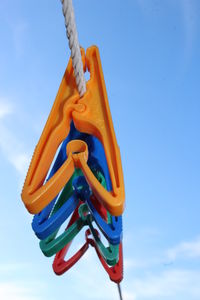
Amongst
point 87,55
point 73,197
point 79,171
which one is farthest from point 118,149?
point 87,55

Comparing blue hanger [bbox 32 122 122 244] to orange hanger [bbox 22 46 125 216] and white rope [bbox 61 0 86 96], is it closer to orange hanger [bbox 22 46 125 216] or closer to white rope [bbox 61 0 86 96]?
orange hanger [bbox 22 46 125 216]

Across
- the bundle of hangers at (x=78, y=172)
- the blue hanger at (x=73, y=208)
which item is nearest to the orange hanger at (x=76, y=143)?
the bundle of hangers at (x=78, y=172)

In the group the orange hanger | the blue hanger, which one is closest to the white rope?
the orange hanger

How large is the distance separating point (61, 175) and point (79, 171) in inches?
6.3

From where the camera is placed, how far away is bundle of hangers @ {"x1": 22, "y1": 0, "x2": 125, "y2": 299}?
1635 mm

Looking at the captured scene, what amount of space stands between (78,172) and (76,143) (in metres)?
0.13

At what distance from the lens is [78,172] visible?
1819 millimetres

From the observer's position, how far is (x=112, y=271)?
2.09m

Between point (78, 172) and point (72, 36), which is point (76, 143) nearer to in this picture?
Result: point (78, 172)

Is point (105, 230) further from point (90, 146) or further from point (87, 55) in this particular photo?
point (87, 55)

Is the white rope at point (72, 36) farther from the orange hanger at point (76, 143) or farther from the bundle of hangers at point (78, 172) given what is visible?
the orange hanger at point (76, 143)

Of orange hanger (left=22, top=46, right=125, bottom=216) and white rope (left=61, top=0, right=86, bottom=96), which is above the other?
white rope (left=61, top=0, right=86, bottom=96)

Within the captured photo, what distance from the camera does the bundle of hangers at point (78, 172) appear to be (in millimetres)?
1635

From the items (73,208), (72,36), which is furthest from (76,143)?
(72,36)
